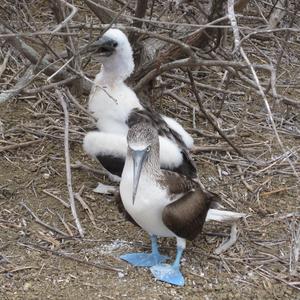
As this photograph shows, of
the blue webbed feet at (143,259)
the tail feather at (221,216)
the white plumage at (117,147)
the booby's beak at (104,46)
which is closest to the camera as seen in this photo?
the blue webbed feet at (143,259)

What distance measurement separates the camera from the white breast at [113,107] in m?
3.75

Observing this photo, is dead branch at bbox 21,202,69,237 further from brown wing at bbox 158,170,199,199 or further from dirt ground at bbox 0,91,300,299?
brown wing at bbox 158,170,199,199

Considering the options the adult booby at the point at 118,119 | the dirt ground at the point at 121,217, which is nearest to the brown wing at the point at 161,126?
the adult booby at the point at 118,119

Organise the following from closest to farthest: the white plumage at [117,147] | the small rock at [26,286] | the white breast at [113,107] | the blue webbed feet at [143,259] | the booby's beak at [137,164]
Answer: the booby's beak at [137,164] → the small rock at [26,286] → the blue webbed feet at [143,259] → the white plumage at [117,147] → the white breast at [113,107]

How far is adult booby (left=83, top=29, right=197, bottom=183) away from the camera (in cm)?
356

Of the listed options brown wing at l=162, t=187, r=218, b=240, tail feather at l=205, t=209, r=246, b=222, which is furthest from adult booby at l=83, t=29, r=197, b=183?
brown wing at l=162, t=187, r=218, b=240

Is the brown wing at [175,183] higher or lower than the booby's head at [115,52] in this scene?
lower

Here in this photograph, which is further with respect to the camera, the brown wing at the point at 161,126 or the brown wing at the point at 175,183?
the brown wing at the point at 161,126

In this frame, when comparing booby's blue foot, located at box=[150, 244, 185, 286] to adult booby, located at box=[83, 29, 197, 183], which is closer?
booby's blue foot, located at box=[150, 244, 185, 286]

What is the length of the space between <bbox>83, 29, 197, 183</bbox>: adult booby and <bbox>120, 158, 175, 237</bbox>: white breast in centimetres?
49

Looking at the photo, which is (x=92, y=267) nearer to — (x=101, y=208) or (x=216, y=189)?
(x=101, y=208)

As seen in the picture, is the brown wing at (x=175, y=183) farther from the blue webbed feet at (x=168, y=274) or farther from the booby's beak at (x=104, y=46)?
the booby's beak at (x=104, y=46)

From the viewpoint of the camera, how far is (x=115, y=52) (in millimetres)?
3959

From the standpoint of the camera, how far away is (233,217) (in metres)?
3.40
